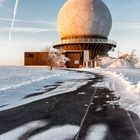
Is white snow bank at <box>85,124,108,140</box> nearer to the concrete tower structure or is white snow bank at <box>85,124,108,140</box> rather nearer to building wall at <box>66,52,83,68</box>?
the concrete tower structure

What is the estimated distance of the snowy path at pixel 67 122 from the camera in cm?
621

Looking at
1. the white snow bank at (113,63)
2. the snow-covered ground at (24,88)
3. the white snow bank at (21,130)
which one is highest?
the white snow bank at (113,63)

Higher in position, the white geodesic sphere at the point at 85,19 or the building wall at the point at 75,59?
the white geodesic sphere at the point at 85,19

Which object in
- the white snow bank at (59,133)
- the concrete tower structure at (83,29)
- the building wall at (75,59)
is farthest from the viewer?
the building wall at (75,59)

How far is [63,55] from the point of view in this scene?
3046 inches

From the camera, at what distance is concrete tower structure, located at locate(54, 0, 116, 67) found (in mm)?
75000

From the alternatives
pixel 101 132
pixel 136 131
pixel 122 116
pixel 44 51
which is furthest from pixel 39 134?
pixel 44 51

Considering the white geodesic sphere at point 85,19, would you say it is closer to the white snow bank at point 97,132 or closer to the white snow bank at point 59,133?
the white snow bank at point 97,132

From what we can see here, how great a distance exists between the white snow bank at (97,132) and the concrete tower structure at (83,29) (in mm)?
65558

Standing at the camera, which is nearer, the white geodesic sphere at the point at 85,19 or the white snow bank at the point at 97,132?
the white snow bank at the point at 97,132

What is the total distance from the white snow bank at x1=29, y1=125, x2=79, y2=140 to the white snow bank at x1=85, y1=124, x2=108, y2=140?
0.31 metres

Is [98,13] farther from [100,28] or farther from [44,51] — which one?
[44,51]

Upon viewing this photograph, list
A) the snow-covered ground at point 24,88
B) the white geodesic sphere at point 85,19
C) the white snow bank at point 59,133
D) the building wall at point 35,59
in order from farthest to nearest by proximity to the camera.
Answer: the building wall at point 35,59 → the white geodesic sphere at point 85,19 → the snow-covered ground at point 24,88 → the white snow bank at point 59,133

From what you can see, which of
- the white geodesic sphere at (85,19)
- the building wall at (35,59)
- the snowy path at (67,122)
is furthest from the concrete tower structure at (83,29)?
the snowy path at (67,122)
